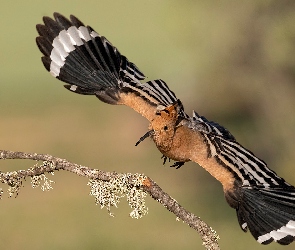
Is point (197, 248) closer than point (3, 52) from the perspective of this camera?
Yes

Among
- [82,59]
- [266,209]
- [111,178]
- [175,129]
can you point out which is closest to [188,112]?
[82,59]

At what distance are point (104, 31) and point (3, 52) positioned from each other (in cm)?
517

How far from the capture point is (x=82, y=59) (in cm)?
634

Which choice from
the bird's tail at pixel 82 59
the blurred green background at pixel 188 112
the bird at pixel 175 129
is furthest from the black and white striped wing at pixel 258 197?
the blurred green background at pixel 188 112

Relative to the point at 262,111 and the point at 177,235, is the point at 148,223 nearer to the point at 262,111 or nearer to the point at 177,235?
the point at 177,235

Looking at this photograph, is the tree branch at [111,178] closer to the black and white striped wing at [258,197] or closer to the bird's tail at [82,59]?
the black and white striped wing at [258,197]

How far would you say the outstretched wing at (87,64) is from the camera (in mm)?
6148

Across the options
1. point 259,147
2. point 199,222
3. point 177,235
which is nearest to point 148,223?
point 177,235

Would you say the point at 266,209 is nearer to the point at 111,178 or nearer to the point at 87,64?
the point at 111,178

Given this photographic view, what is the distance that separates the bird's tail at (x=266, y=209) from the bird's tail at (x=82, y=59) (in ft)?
4.11

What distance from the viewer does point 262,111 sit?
17.9 m

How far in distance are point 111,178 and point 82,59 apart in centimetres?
166

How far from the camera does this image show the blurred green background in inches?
Result: 526

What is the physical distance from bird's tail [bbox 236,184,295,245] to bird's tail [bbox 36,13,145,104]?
1.25 m
